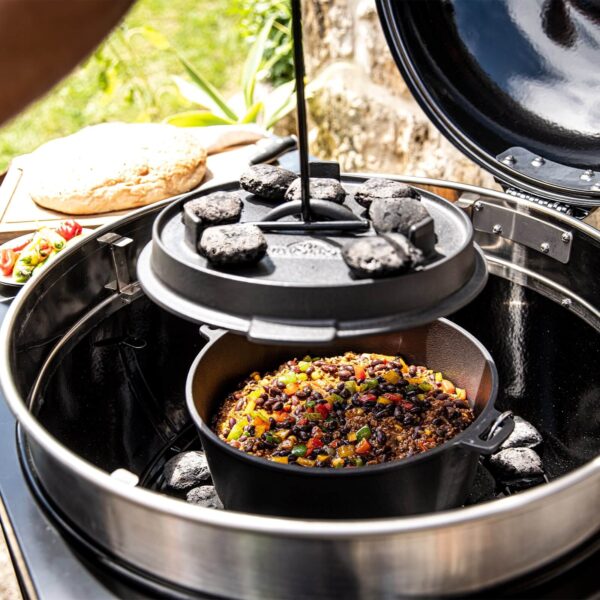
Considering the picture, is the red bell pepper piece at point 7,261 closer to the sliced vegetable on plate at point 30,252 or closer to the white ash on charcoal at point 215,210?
the sliced vegetable on plate at point 30,252

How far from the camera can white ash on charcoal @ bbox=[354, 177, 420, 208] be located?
49.8 inches

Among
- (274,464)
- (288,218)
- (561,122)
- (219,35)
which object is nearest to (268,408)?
(274,464)

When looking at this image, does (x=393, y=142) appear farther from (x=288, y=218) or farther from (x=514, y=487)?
(x=288, y=218)

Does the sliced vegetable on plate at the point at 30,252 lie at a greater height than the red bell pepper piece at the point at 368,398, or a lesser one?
greater

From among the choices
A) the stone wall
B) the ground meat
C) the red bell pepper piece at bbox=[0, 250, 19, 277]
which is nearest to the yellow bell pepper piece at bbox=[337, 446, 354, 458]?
the ground meat

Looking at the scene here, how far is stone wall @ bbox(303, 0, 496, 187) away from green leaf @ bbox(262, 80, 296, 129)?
127 millimetres

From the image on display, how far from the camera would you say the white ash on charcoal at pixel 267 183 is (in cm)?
132

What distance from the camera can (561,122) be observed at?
1802mm

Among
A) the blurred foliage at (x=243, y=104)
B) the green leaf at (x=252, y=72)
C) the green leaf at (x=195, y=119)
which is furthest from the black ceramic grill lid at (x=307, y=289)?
the green leaf at (x=252, y=72)

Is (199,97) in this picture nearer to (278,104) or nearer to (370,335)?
(278,104)

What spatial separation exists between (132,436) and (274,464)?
1.99 ft

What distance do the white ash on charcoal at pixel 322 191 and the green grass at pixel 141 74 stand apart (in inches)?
136

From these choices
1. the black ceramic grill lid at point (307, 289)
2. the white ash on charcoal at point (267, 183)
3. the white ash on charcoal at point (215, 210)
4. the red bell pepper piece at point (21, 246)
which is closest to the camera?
the black ceramic grill lid at point (307, 289)

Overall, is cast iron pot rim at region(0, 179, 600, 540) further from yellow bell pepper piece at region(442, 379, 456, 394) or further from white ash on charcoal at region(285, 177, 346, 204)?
yellow bell pepper piece at region(442, 379, 456, 394)
